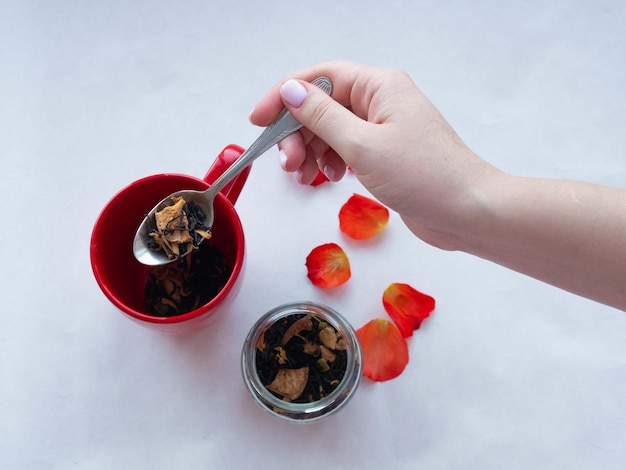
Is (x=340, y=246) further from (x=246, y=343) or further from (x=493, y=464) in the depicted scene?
(x=493, y=464)

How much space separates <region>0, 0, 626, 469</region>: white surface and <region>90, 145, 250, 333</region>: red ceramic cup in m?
0.07

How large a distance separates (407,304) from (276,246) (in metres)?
0.19

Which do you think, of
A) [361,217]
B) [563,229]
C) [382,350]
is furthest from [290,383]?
[563,229]

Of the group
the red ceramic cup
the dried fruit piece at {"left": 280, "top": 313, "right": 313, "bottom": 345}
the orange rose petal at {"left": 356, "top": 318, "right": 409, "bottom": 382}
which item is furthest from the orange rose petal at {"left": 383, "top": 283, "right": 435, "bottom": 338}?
the red ceramic cup

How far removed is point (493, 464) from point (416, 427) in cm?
11

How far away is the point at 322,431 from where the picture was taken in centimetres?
77

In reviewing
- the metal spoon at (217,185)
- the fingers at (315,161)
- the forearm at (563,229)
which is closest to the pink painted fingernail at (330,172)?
the fingers at (315,161)

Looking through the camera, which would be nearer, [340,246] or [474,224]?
[474,224]

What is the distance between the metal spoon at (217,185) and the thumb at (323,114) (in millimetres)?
24

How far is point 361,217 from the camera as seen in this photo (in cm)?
82

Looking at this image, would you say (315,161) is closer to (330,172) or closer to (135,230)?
(330,172)

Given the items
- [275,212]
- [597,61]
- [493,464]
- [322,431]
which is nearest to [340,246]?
[275,212]

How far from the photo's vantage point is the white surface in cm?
77

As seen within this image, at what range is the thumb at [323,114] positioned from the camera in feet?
2.03
